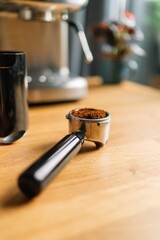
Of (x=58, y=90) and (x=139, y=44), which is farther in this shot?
(x=139, y=44)

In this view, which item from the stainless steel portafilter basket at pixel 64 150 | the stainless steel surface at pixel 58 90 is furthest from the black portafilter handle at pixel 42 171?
the stainless steel surface at pixel 58 90

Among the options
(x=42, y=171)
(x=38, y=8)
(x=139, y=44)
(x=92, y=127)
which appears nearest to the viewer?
(x=42, y=171)

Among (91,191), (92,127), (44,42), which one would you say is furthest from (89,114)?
(44,42)

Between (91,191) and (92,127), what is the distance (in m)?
0.12

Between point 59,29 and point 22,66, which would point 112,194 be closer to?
point 22,66

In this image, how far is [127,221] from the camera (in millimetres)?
276

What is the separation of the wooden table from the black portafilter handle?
0.02 metres

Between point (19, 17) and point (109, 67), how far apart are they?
41 cm

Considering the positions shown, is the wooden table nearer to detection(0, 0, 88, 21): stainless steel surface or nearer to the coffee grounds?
the coffee grounds

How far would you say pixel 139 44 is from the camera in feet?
3.95

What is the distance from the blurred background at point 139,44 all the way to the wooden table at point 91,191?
0.52 m

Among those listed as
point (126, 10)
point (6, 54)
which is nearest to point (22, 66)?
point (6, 54)

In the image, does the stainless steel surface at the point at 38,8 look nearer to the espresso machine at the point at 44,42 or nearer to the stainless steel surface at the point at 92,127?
the espresso machine at the point at 44,42

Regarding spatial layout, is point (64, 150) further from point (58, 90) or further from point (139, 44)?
point (139, 44)
